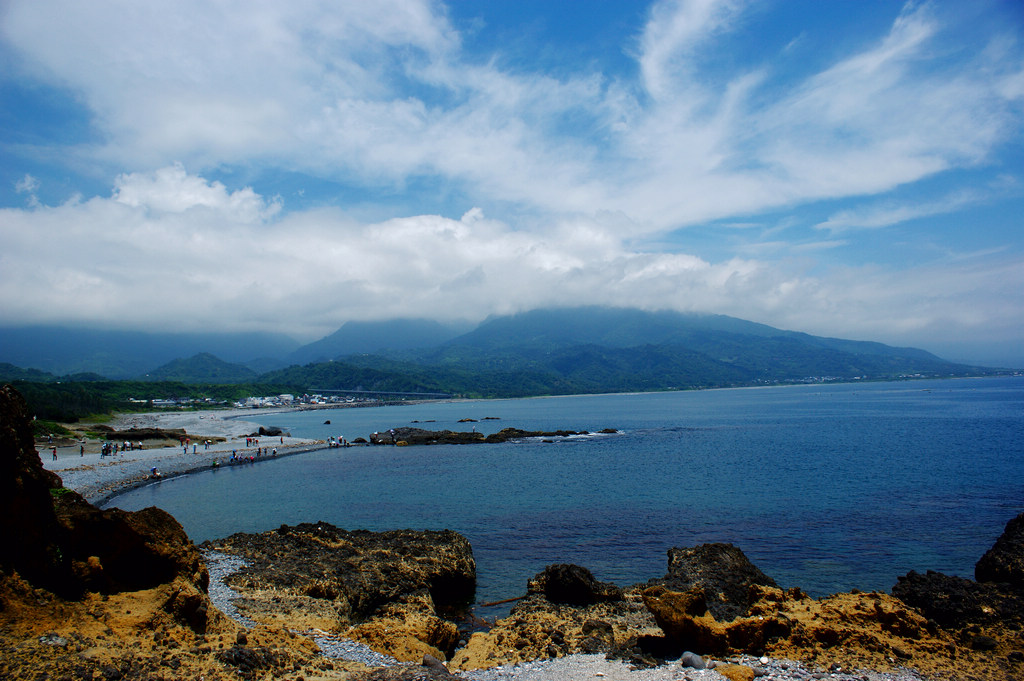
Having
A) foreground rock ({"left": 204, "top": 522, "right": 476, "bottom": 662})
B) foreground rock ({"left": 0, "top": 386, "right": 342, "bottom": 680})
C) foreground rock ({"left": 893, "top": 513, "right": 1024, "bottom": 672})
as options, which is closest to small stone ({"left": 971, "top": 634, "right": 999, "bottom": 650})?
foreground rock ({"left": 893, "top": 513, "right": 1024, "bottom": 672})

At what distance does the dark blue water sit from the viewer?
933 inches

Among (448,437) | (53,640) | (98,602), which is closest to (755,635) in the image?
(53,640)

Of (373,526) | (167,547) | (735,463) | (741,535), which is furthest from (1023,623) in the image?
(735,463)

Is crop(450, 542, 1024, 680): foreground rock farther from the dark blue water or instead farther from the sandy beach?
the sandy beach

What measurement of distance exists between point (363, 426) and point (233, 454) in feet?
187

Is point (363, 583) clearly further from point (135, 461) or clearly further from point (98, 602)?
point (135, 461)

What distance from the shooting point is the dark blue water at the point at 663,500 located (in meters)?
23.7

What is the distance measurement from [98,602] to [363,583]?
7.97m

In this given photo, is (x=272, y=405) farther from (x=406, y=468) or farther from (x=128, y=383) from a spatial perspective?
(x=406, y=468)

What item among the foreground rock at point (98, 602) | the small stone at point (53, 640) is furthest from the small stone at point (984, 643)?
the small stone at point (53, 640)

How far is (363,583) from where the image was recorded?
17422mm

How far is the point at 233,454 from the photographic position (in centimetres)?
6219

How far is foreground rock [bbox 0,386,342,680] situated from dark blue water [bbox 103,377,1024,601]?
11.1 m

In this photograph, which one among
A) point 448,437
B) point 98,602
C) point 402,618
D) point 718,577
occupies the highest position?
point 98,602
